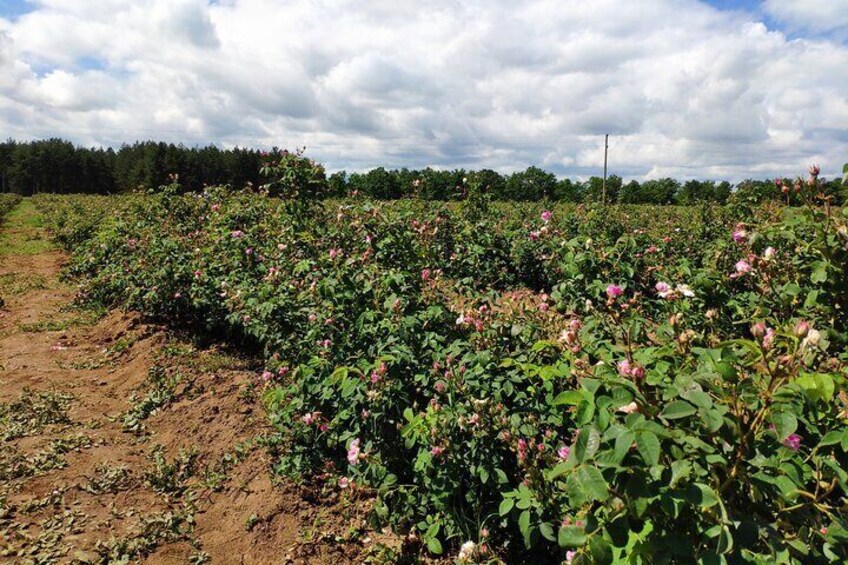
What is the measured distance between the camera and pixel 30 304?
8.06 meters

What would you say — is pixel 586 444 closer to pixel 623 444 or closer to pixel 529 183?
pixel 623 444

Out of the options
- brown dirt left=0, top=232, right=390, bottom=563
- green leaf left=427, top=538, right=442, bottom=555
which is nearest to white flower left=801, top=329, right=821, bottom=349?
green leaf left=427, top=538, right=442, bottom=555

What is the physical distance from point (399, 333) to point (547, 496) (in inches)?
48.1

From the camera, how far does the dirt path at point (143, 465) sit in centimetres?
286

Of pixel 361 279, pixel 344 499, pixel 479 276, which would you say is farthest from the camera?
pixel 479 276

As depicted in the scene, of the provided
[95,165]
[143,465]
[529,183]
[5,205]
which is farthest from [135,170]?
[143,465]

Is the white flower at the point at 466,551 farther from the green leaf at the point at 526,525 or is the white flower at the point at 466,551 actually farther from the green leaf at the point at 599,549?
the green leaf at the point at 599,549

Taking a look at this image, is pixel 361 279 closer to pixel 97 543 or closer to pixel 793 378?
pixel 97 543

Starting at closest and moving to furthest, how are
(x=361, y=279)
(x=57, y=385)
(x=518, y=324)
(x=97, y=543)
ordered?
(x=518, y=324) < (x=97, y=543) < (x=361, y=279) < (x=57, y=385)

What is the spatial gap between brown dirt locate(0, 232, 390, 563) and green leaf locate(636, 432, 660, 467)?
209 cm

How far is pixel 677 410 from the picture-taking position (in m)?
1.21

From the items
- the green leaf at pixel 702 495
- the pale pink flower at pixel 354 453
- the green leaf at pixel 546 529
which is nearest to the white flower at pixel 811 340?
the green leaf at pixel 702 495

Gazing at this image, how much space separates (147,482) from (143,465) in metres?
0.28

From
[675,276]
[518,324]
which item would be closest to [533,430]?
[518,324]
